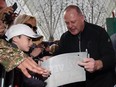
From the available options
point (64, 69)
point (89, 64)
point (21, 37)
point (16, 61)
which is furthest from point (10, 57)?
point (89, 64)

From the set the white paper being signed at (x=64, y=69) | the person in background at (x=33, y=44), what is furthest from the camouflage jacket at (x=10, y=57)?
the person in background at (x=33, y=44)

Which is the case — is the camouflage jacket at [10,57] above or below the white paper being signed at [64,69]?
above

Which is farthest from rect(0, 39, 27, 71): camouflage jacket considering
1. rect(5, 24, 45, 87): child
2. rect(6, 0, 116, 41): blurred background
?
rect(6, 0, 116, 41): blurred background

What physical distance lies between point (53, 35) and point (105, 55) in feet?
91.4

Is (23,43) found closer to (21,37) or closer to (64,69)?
(21,37)

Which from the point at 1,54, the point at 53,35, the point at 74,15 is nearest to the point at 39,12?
the point at 53,35

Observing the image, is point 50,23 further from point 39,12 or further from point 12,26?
point 12,26

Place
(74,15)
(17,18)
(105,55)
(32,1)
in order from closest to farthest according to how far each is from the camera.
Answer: (17,18) → (105,55) → (74,15) → (32,1)

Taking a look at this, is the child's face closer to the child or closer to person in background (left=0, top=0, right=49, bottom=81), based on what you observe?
the child

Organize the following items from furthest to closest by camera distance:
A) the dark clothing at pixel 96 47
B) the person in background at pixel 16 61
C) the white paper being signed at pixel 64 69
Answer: the dark clothing at pixel 96 47, the white paper being signed at pixel 64 69, the person in background at pixel 16 61

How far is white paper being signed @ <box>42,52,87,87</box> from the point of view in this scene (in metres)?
2.16

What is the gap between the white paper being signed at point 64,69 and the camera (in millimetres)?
2160

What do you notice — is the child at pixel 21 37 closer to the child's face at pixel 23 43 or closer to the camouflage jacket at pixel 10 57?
the child's face at pixel 23 43

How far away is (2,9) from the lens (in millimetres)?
2152
